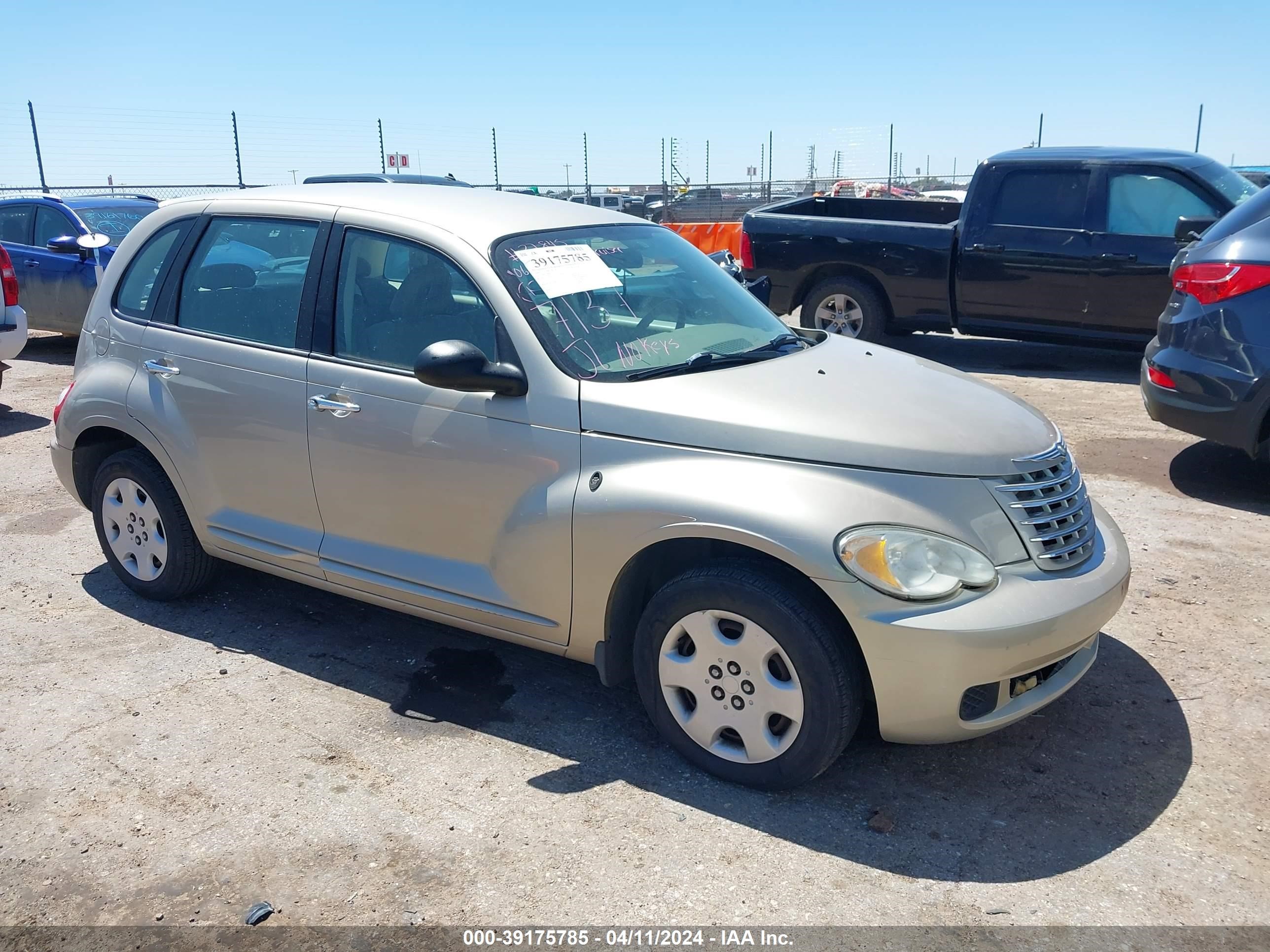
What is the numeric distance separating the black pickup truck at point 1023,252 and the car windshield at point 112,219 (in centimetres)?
678

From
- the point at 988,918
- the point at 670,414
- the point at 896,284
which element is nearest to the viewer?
the point at 988,918

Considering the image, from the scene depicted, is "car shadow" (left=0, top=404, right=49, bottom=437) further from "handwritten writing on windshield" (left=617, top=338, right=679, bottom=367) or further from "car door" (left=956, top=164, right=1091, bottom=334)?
"car door" (left=956, top=164, right=1091, bottom=334)

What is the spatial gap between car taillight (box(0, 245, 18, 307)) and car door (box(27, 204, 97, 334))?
1901 mm

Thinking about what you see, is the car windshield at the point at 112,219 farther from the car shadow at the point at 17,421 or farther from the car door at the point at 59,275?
the car shadow at the point at 17,421

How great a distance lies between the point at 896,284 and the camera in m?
9.95

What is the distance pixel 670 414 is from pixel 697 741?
106 centimetres

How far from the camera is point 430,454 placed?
12.2 ft

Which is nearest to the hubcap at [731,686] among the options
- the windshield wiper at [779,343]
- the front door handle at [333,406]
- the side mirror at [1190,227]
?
the windshield wiper at [779,343]

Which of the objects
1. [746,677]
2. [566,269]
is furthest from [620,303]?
[746,677]

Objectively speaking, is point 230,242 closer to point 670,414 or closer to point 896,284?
point 670,414

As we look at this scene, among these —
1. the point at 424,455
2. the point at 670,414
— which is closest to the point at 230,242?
the point at 424,455

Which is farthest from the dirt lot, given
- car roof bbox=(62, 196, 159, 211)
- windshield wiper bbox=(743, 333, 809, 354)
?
car roof bbox=(62, 196, 159, 211)

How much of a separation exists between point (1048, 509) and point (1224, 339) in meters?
3.25

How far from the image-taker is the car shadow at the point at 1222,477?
5.98 meters
